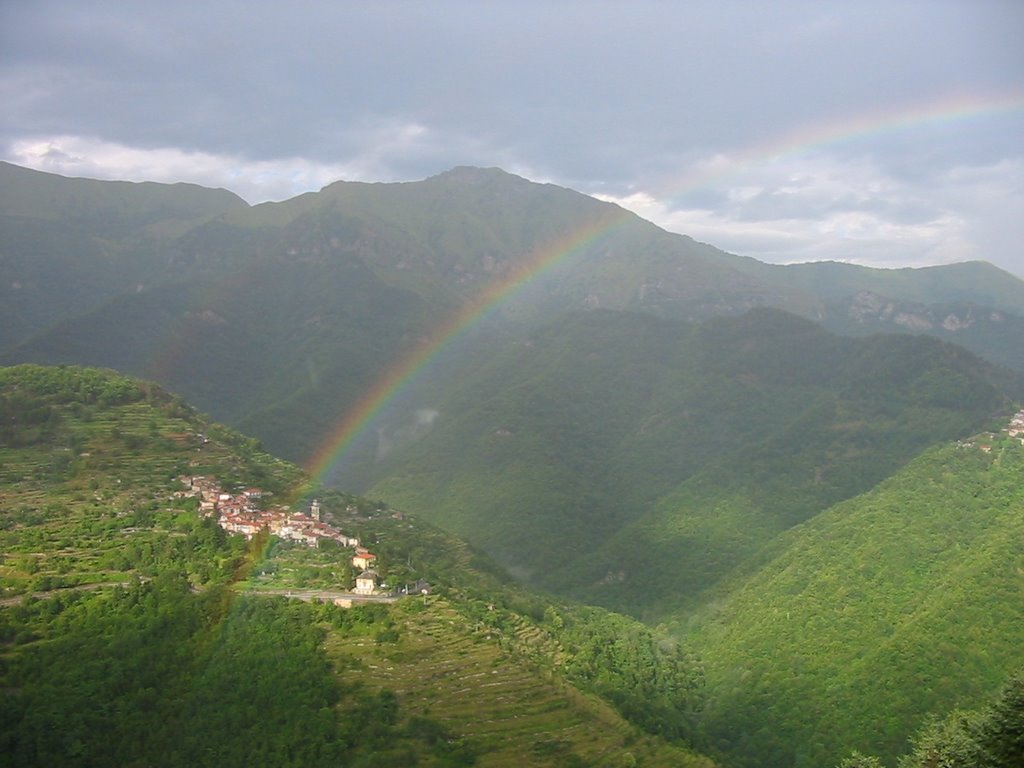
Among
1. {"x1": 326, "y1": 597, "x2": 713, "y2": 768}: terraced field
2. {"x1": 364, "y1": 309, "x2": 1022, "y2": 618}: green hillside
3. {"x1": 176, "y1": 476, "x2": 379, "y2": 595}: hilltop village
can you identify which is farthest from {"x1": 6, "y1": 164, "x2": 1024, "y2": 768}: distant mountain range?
{"x1": 176, "y1": 476, "x2": 379, "y2": 595}: hilltop village

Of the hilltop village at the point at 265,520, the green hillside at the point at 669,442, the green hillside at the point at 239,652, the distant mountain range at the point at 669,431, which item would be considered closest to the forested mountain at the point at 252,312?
the distant mountain range at the point at 669,431

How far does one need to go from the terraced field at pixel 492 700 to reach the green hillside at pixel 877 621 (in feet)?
26.8

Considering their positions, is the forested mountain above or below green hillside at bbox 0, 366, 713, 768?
above

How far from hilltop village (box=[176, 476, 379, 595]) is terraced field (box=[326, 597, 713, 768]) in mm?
3616

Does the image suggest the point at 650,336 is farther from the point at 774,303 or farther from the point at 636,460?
the point at 774,303

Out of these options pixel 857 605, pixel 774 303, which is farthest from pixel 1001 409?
pixel 774 303

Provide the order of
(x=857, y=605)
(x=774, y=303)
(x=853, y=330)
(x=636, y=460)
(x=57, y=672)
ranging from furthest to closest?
1. (x=774, y=303)
2. (x=853, y=330)
3. (x=636, y=460)
4. (x=857, y=605)
5. (x=57, y=672)

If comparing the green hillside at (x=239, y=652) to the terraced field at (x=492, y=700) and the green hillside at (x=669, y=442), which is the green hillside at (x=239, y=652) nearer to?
the terraced field at (x=492, y=700)

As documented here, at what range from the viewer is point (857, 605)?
45844 millimetres

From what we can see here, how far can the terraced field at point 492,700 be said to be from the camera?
2609 centimetres

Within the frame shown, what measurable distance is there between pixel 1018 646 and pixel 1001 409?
42624mm

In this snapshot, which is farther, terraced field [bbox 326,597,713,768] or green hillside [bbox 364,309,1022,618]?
green hillside [bbox 364,309,1022,618]

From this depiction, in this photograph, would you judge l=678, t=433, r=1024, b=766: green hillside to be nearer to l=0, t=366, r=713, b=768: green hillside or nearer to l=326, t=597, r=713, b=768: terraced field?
l=0, t=366, r=713, b=768: green hillside

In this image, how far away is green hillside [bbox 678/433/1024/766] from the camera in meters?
35.9
